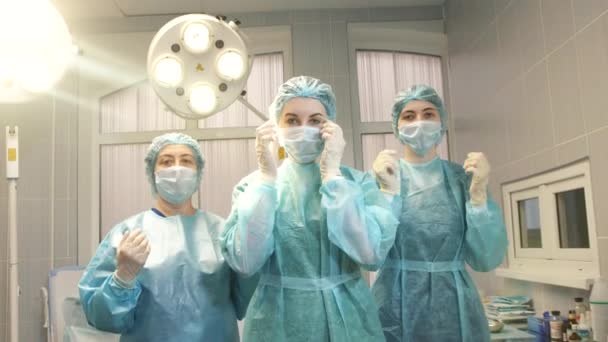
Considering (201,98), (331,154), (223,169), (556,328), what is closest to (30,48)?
(201,98)

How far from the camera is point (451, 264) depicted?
1.54m

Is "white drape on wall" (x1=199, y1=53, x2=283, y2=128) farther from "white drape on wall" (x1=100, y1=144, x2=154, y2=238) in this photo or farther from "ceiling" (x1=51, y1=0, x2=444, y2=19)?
"white drape on wall" (x1=100, y1=144, x2=154, y2=238)

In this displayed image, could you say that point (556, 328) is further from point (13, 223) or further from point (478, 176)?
point (13, 223)

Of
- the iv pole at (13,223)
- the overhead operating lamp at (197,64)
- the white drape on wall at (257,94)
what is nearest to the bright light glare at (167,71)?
the overhead operating lamp at (197,64)

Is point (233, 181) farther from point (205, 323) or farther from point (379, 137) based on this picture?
point (205, 323)

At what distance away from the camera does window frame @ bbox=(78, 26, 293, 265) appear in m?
3.56

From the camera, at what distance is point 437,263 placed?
1534 millimetres

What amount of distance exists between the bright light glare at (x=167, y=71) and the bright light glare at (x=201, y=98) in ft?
0.29

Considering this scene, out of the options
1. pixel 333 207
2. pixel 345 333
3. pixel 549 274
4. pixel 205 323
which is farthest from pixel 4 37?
pixel 549 274

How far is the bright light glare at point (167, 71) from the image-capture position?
207 cm

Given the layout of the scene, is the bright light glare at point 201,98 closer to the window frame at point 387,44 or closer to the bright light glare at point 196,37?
the bright light glare at point 196,37

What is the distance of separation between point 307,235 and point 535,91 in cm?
153

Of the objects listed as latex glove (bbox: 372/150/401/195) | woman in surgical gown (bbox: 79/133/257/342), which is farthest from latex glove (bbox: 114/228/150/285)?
latex glove (bbox: 372/150/401/195)

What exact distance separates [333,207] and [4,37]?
1.66 m
